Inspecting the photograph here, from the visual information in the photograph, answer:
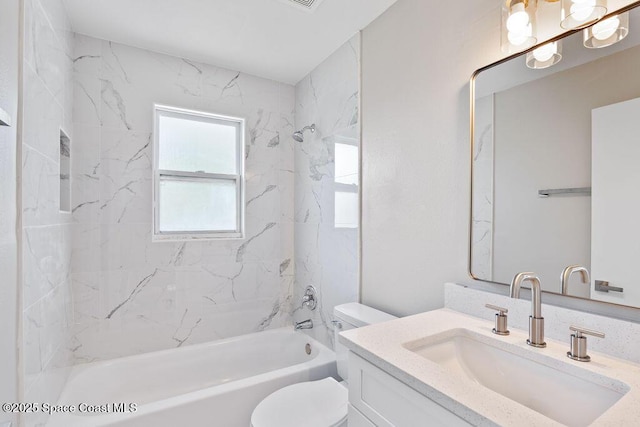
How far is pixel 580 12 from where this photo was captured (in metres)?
0.97

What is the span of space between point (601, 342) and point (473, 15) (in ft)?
4.13

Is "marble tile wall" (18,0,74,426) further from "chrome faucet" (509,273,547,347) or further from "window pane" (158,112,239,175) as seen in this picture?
"chrome faucet" (509,273,547,347)

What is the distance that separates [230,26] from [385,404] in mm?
2095

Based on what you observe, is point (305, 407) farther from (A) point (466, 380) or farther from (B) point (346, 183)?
(B) point (346, 183)

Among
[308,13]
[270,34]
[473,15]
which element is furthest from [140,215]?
[473,15]

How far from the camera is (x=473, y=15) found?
130 cm

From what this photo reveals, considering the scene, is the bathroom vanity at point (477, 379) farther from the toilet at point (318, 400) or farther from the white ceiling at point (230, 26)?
the white ceiling at point (230, 26)

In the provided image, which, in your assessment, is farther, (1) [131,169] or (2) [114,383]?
(1) [131,169]

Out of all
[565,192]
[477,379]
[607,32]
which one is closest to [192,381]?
[477,379]

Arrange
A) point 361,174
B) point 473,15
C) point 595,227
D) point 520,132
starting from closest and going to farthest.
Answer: point 595,227 < point 520,132 < point 473,15 < point 361,174

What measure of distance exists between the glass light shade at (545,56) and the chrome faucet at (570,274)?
0.68 meters

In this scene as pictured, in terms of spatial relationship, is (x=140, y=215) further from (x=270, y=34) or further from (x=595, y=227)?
(x=595, y=227)

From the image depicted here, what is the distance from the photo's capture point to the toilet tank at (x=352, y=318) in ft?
5.36

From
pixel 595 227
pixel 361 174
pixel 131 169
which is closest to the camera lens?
pixel 595 227
